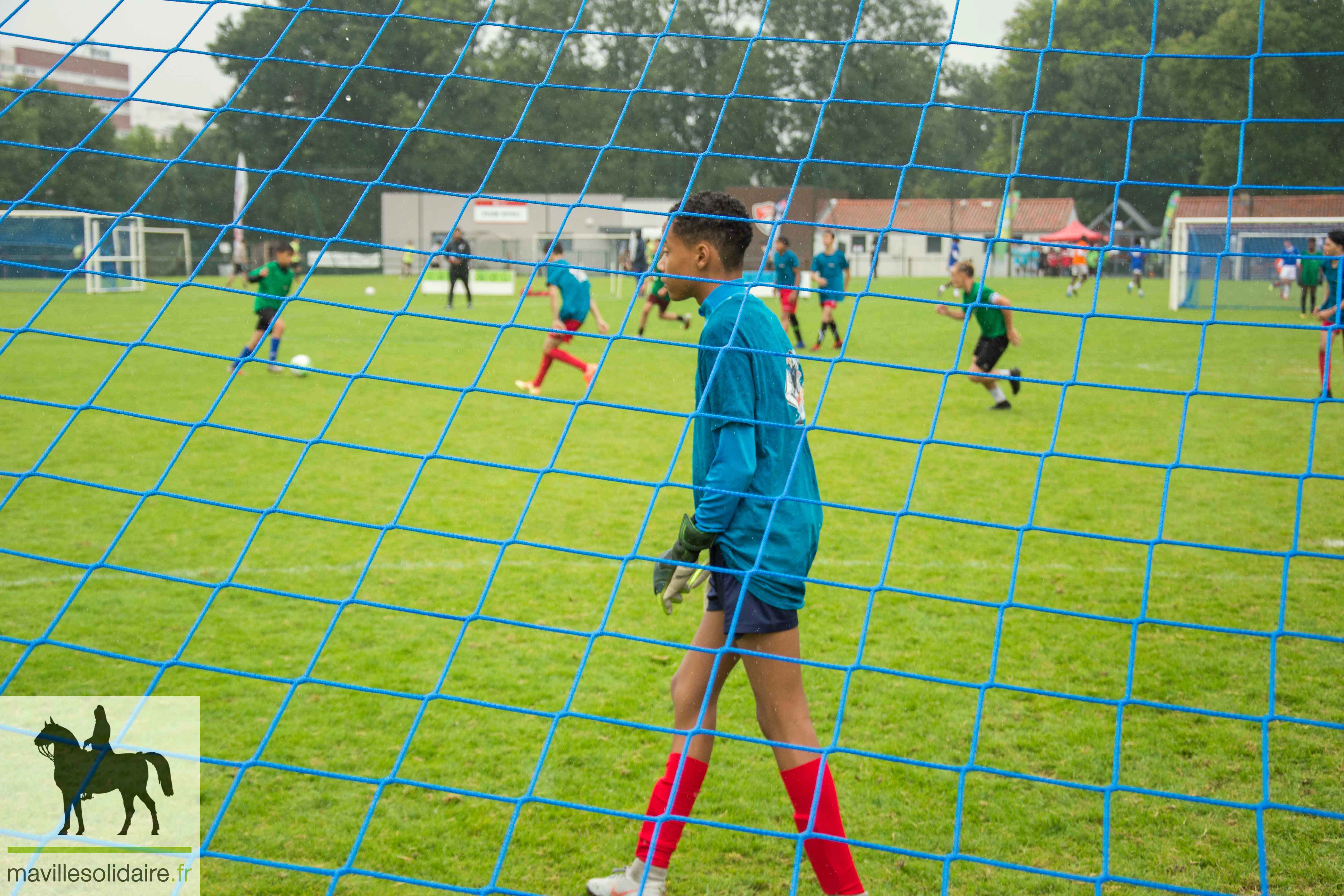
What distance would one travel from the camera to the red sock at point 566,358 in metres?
10.1

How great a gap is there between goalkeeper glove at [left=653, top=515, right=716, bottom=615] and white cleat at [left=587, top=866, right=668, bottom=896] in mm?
650

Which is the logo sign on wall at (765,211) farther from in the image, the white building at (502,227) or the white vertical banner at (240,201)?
the white vertical banner at (240,201)

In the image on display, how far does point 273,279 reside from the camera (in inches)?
443

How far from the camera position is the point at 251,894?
2633 mm

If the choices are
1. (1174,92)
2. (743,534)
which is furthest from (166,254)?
(743,534)

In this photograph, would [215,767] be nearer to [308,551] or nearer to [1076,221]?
[308,551]

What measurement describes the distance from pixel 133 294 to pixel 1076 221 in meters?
36.5

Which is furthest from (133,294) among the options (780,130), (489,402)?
(780,130)

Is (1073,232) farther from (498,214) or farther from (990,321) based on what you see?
(990,321)

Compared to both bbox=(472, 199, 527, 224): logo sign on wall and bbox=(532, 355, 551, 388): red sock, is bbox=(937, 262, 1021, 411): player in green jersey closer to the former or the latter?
bbox=(532, 355, 551, 388): red sock

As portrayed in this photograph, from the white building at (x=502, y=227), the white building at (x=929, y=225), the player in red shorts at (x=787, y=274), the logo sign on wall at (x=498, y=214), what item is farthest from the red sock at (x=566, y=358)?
the logo sign on wall at (x=498, y=214)

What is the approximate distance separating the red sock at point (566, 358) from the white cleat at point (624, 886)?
7513 mm

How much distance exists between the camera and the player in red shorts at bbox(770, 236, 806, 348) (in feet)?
45.4

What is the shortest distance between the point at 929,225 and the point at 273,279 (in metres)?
28.7
